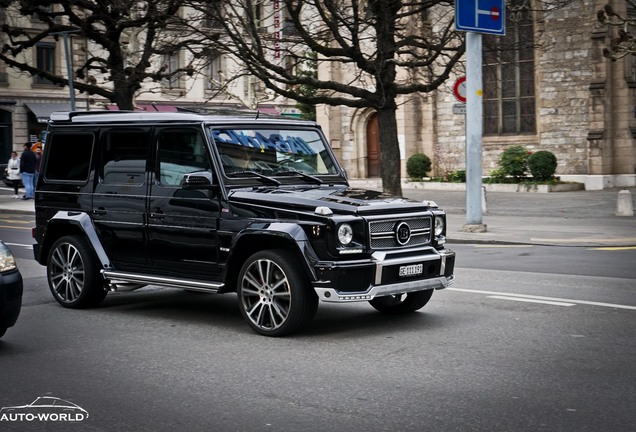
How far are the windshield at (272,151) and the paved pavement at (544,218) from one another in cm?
857

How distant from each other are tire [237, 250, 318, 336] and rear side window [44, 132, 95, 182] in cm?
275

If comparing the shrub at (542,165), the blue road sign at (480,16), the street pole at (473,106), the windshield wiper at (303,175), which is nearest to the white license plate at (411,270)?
the windshield wiper at (303,175)

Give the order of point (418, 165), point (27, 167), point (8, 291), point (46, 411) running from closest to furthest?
point (46, 411) → point (8, 291) → point (27, 167) → point (418, 165)

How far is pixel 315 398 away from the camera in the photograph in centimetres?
641

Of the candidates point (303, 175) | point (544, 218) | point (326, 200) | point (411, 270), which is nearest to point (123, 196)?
point (303, 175)

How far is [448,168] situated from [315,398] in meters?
33.4

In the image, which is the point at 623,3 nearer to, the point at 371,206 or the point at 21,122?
the point at 371,206

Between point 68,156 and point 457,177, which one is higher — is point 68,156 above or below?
above

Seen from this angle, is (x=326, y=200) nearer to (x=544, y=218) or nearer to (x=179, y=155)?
(x=179, y=155)

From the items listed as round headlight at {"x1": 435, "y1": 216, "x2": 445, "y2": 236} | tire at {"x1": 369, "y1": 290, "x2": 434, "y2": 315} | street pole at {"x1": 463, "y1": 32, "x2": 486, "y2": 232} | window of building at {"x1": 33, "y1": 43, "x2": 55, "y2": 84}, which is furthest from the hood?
window of building at {"x1": 33, "y1": 43, "x2": 55, "y2": 84}

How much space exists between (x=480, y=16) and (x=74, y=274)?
37.5 feet

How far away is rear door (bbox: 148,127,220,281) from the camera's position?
9148 mm

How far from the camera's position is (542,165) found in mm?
34219

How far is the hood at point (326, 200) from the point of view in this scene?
849 centimetres
